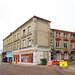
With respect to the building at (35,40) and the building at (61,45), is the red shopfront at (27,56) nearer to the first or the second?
the building at (35,40)

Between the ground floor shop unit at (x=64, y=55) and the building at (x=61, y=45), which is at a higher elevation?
the building at (x=61, y=45)

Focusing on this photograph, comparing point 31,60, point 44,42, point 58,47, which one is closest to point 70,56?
point 58,47

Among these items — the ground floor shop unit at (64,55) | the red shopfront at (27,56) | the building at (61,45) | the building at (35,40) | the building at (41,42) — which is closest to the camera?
the building at (35,40)

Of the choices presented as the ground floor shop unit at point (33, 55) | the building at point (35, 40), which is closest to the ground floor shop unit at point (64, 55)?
the building at point (35, 40)

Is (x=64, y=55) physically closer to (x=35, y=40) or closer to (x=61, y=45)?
(x=61, y=45)

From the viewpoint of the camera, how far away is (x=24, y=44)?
27.5 meters

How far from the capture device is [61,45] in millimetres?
29656

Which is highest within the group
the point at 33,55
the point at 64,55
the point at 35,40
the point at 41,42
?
the point at 35,40

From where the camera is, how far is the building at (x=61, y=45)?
28.9 meters

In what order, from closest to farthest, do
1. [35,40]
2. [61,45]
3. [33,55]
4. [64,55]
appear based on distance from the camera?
1. [33,55]
2. [35,40]
3. [61,45]
4. [64,55]

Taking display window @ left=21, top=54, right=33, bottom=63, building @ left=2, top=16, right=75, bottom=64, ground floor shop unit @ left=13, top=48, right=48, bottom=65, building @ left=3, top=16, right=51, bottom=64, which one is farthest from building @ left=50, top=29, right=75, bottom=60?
display window @ left=21, top=54, right=33, bottom=63

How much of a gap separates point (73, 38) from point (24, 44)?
16.3 meters

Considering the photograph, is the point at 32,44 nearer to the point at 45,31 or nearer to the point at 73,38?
the point at 45,31

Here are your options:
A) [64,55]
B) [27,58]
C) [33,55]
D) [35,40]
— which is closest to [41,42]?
[35,40]
